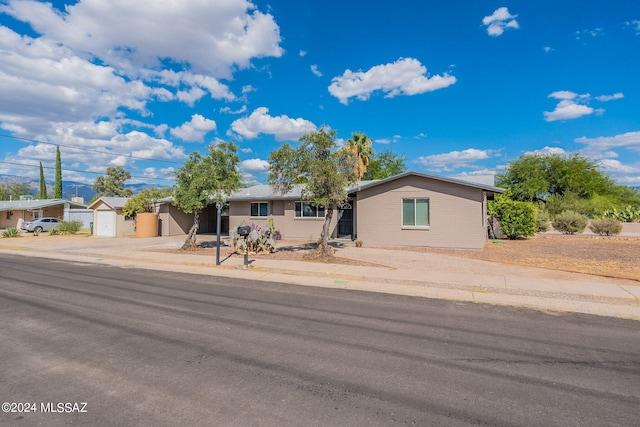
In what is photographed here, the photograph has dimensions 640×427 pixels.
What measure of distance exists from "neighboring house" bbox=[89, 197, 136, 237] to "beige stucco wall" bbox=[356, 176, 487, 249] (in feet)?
62.0

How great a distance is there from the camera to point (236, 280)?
452 inches

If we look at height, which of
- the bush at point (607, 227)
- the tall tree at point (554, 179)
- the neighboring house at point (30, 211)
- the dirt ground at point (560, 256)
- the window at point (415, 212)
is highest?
the tall tree at point (554, 179)

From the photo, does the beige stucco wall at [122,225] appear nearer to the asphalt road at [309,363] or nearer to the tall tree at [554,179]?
the asphalt road at [309,363]

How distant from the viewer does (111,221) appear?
2862cm

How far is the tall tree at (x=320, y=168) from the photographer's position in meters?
14.7

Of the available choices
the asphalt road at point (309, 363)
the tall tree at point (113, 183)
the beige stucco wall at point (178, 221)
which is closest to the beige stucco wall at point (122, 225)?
the beige stucco wall at point (178, 221)

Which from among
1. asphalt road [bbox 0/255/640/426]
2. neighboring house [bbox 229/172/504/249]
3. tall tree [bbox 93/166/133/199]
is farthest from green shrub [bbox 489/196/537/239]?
tall tree [bbox 93/166/133/199]

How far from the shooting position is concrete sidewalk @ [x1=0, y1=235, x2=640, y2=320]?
8.75 m

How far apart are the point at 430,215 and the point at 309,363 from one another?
15.3 metres

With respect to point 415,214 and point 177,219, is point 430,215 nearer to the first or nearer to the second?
point 415,214

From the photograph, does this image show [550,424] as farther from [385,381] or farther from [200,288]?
[200,288]

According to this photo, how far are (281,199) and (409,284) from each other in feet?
47.8

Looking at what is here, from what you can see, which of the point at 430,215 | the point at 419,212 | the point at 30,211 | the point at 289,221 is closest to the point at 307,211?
the point at 289,221

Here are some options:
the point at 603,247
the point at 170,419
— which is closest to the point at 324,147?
the point at 170,419
